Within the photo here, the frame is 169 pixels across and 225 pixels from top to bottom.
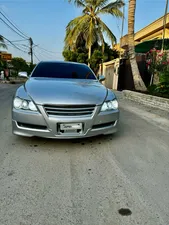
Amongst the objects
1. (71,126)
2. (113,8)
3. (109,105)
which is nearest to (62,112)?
(71,126)

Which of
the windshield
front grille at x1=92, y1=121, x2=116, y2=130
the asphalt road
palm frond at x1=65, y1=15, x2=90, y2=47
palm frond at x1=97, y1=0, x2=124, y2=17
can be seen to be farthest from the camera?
palm frond at x1=65, y1=15, x2=90, y2=47

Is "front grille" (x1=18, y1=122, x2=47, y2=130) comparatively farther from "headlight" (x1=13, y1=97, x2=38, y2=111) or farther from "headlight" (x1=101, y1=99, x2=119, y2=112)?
"headlight" (x1=101, y1=99, x2=119, y2=112)

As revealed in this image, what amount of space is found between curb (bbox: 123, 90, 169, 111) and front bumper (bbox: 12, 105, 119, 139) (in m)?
4.36

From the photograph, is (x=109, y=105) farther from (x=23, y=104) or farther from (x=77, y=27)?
(x=77, y=27)

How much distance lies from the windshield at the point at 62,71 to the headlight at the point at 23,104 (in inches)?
52.2

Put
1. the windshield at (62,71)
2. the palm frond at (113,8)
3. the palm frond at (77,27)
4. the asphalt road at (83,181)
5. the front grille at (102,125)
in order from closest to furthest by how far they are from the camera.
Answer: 1. the asphalt road at (83,181)
2. the front grille at (102,125)
3. the windshield at (62,71)
4. the palm frond at (113,8)
5. the palm frond at (77,27)

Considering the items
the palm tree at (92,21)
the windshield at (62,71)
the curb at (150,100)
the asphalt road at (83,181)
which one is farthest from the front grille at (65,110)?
the palm tree at (92,21)

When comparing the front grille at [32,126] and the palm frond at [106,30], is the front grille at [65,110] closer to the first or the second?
the front grille at [32,126]

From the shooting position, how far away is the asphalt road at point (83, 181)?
1776 mm

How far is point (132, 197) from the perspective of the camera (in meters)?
2.06

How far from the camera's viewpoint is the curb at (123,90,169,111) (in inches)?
266

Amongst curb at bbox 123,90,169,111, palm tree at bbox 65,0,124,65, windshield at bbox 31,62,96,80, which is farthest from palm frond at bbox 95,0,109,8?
windshield at bbox 31,62,96,80

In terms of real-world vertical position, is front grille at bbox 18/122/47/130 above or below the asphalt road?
above

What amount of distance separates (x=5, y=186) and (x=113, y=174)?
135cm
